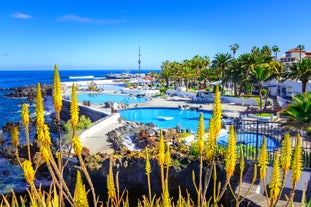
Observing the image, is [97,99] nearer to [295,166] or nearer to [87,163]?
[87,163]

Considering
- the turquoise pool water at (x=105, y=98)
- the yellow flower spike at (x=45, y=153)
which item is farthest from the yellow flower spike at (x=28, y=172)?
the turquoise pool water at (x=105, y=98)

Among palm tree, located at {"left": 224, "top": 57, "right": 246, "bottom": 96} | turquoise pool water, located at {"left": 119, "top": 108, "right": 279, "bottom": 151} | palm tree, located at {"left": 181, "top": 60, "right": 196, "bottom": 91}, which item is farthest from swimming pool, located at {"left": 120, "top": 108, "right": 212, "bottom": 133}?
palm tree, located at {"left": 181, "top": 60, "right": 196, "bottom": 91}

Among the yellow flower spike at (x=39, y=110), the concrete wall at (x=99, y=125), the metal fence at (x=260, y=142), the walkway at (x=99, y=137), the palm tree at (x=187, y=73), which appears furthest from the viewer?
the palm tree at (x=187, y=73)

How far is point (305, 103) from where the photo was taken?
9836mm

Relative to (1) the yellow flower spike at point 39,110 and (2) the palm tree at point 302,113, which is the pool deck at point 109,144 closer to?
(2) the palm tree at point 302,113

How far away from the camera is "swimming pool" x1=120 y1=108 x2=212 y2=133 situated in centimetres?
3108

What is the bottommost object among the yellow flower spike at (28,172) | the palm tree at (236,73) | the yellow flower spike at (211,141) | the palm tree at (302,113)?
the palm tree at (302,113)

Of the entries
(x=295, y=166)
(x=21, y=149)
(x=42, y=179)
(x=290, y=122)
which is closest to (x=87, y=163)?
(x=42, y=179)

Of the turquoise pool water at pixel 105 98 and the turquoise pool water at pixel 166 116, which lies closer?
the turquoise pool water at pixel 166 116

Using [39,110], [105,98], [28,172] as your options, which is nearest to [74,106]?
[39,110]

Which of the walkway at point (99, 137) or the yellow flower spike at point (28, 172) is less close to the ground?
the yellow flower spike at point (28, 172)

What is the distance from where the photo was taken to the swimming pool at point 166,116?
31.1 meters

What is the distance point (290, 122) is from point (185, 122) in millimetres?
21079

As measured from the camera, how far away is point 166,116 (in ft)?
116
